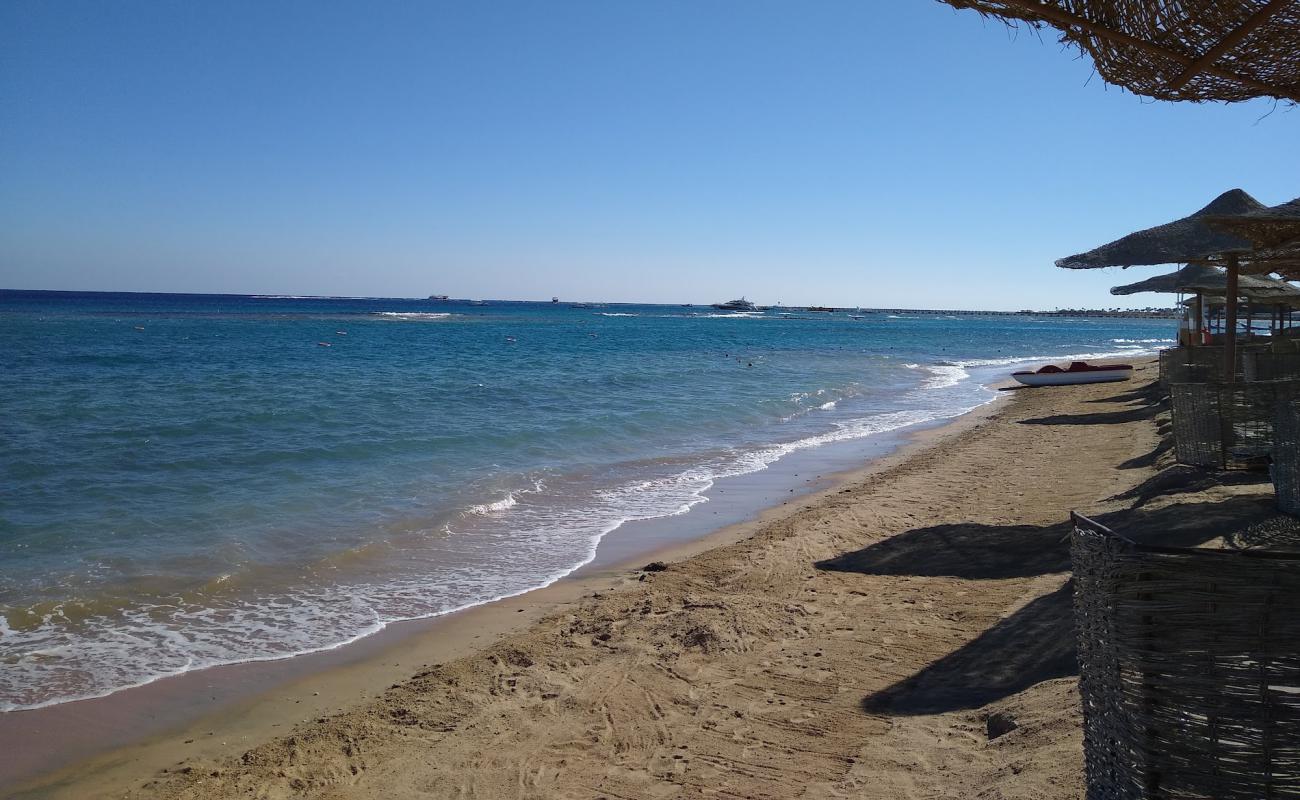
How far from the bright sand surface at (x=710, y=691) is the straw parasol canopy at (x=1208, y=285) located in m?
8.05

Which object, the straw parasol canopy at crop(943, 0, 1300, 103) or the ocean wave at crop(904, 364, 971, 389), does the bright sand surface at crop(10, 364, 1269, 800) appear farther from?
the ocean wave at crop(904, 364, 971, 389)

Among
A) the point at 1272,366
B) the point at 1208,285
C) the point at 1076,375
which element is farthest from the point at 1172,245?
the point at 1076,375

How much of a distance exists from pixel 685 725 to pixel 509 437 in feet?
32.1

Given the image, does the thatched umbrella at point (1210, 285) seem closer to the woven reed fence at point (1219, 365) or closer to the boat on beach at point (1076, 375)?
the woven reed fence at point (1219, 365)

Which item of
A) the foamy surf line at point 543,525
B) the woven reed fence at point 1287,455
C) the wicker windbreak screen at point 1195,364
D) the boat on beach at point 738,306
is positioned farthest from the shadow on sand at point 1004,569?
the boat on beach at point 738,306

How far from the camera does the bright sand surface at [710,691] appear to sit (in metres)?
3.62

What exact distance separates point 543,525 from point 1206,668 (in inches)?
282

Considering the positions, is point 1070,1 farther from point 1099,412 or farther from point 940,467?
point 1099,412

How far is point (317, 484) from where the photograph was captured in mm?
10016

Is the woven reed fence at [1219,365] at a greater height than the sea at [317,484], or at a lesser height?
greater

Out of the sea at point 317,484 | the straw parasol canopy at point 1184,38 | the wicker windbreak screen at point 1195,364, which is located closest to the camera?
the straw parasol canopy at point 1184,38

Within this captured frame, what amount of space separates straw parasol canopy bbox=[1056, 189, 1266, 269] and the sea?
493 centimetres

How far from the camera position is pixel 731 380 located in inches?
952

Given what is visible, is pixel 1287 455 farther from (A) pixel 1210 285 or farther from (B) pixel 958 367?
(B) pixel 958 367
